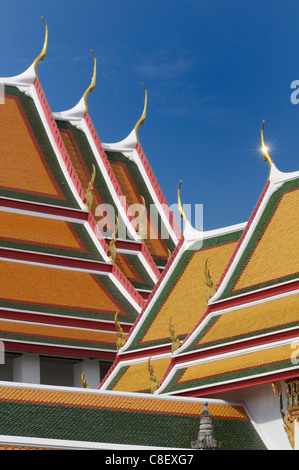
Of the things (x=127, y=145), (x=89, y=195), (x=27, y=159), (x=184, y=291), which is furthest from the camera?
(x=127, y=145)

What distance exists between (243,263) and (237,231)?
84.4 inches

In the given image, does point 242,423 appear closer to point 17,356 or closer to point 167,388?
point 167,388

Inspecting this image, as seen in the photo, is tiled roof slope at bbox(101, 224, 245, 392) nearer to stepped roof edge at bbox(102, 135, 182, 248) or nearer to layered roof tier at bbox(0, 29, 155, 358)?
layered roof tier at bbox(0, 29, 155, 358)

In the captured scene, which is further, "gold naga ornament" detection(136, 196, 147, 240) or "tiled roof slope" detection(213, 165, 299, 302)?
"gold naga ornament" detection(136, 196, 147, 240)

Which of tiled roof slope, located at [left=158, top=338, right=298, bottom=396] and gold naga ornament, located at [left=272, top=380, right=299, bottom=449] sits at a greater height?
tiled roof slope, located at [left=158, top=338, right=298, bottom=396]

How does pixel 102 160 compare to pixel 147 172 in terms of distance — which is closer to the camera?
pixel 102 160

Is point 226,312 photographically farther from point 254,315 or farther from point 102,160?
point 102,160

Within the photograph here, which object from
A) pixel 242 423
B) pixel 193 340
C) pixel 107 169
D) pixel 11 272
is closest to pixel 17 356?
pixel 11 272

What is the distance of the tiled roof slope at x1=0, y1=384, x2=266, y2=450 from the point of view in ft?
50.2

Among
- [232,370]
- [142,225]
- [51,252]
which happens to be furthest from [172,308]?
[142,225]

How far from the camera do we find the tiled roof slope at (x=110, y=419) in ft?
50.2

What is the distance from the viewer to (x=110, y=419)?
16172mm

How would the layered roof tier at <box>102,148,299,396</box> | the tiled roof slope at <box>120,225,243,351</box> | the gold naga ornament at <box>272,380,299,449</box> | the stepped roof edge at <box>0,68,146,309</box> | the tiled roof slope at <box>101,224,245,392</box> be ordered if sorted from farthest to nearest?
the stepped roof edge at <box>0,68,146,309</box> < the tiled roof slope at <box>120,225,243,351</box> < the tiled roof slope at <box>101,224,245,392</box> < the layered roof tier at <box>102,148,299,396</box> < the gold naga ornament at <box>272,380,299,449</box>

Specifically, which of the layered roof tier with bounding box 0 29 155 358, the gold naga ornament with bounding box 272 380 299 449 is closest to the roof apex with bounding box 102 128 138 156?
the layered roof tier with bounding box 0 29 155 358
